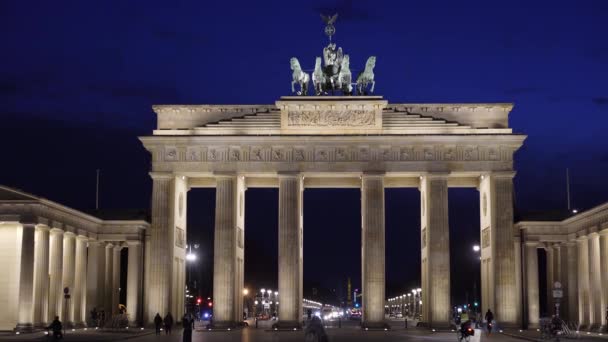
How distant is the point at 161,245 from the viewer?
2926 inches

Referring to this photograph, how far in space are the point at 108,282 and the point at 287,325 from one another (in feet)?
57.6

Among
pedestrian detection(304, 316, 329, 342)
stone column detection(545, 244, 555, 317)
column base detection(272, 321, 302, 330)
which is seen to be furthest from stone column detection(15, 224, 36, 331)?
stone column detection(545, 244, 555, 317)

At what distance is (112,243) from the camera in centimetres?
7881

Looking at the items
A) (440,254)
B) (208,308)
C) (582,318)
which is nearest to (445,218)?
(440,254)

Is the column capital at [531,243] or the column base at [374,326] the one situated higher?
the column capital at [531,243]

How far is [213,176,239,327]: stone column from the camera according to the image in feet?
242

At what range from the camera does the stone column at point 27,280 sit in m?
60.7

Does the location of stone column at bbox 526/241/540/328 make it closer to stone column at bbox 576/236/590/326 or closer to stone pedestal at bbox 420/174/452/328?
stone column at bbox 576/236/590/326

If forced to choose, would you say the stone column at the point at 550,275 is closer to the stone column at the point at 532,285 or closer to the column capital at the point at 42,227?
the stone column at the point at 532,285

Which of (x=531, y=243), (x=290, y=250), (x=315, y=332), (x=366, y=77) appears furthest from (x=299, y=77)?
(x=315, y=332)

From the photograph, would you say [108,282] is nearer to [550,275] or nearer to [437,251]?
[437,251]

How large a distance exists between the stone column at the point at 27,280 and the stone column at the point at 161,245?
13350 mm

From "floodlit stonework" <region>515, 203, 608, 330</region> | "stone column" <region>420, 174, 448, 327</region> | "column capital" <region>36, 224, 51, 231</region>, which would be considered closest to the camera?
"column capital" <region>36, 224, 51, 231</region>

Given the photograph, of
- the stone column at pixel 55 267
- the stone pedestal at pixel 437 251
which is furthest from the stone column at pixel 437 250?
the stone column at pixel 55 267
